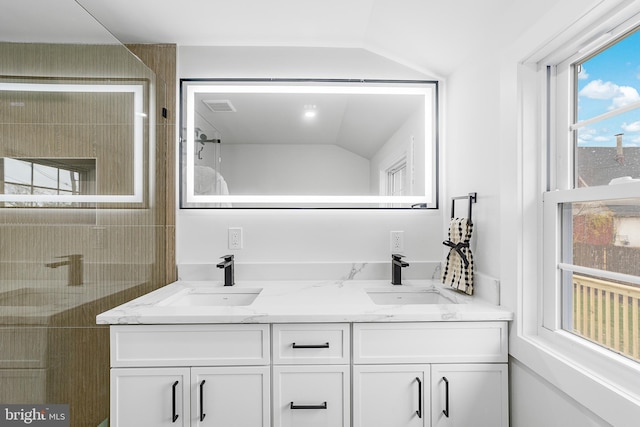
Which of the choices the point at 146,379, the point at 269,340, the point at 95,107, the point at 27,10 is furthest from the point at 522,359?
the point at 27,10

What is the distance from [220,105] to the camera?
1912 millimetres

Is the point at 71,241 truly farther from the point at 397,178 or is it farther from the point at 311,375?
the point at 397,178

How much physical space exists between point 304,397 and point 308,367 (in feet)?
0.39

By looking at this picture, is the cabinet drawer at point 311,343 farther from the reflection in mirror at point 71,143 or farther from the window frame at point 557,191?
the reflection in mirror at point 71,143

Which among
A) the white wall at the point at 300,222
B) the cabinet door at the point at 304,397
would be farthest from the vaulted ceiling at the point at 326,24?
the cabinet door at the point at 304,397

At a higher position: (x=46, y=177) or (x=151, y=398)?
(x=46, y=177)

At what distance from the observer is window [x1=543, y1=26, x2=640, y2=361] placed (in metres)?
0.94

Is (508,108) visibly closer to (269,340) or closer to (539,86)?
(539,86)

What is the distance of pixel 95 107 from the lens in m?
1.34

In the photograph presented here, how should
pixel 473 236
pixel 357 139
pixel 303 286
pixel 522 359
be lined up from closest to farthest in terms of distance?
pixel 522 359
pixel 473 236
pixel 303 286
pixel 357 139

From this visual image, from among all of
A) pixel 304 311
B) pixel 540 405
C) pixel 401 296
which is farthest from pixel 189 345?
pixel 540 405

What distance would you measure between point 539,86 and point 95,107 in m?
1.76

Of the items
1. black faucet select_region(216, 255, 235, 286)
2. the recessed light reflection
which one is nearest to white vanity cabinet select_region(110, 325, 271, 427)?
black faucet select_region(216, 255, 235, 286)

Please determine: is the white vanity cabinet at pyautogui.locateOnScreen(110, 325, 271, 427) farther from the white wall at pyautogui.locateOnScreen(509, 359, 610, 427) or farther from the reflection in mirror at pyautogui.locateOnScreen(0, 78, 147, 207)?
the white wall at pyautogui.locateOnScreen(509, 359, 610, 427)
